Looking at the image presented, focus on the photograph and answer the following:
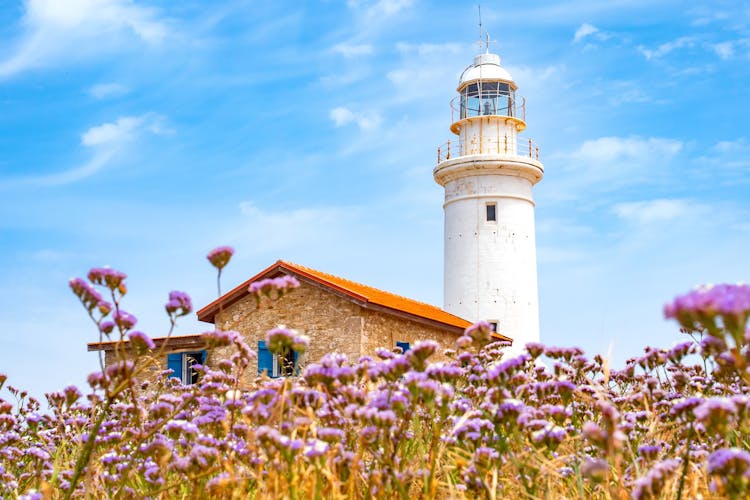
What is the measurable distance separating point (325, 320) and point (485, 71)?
12995mm

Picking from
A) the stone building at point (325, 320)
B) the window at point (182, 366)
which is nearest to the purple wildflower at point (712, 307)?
the stone building at point (325, 320)

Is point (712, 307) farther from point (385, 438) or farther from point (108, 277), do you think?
point (108, 277)

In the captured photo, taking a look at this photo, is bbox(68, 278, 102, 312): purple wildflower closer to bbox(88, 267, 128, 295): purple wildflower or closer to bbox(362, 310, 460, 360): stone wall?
bbox(88, 267, 128, 295): purple wildflower

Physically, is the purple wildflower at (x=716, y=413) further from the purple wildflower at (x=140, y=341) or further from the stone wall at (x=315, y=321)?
the stone wall at (x=315, y=321)

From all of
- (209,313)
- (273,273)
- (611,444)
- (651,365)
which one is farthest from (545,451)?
(209,313)

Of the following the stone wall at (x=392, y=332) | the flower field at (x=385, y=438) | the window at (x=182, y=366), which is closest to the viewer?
the flower field at (x=385, y=438)

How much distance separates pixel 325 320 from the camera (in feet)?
63.6

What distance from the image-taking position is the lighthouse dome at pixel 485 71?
28.0 m

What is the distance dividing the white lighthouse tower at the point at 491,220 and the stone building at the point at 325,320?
3.96m

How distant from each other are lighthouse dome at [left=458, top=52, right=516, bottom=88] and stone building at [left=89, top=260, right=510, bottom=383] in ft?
33.5

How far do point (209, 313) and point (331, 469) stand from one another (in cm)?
1849

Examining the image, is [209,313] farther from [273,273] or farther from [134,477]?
[134,477]

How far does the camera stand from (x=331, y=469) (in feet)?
12.5

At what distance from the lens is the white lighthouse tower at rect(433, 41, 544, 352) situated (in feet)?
84.5
